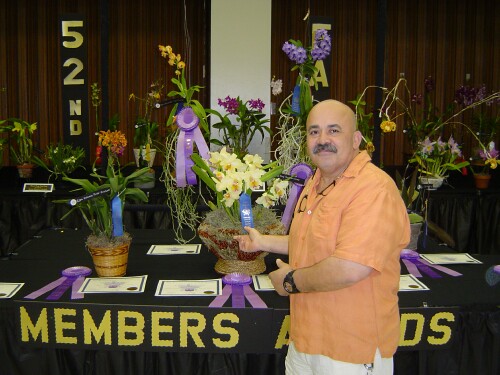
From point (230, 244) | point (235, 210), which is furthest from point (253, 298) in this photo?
point (235, 210)

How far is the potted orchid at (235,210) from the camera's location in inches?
79.6

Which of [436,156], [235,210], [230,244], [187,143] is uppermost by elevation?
[187,143]

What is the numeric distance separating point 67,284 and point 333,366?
1019 millimetres

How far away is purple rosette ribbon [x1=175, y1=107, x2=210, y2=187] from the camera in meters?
2.38

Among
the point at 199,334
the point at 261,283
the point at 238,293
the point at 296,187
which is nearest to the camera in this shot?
the point at 199,334

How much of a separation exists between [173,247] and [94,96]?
3.87 meters

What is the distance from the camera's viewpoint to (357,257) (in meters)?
1.25

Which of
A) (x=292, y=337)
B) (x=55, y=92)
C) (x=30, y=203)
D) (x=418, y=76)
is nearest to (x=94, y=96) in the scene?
(x=55, y=92)

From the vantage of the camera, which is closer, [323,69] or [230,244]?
[230,244]

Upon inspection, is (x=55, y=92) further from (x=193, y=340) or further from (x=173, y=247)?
(x=193, y=340)

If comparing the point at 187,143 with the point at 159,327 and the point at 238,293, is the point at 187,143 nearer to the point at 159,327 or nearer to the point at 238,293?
the point at 238,293

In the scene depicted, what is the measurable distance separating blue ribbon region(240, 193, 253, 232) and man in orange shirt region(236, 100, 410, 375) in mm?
563

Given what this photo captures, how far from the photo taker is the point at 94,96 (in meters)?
5.96

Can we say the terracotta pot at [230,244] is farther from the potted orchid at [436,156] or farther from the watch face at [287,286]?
the potted orchid at [436,156]
